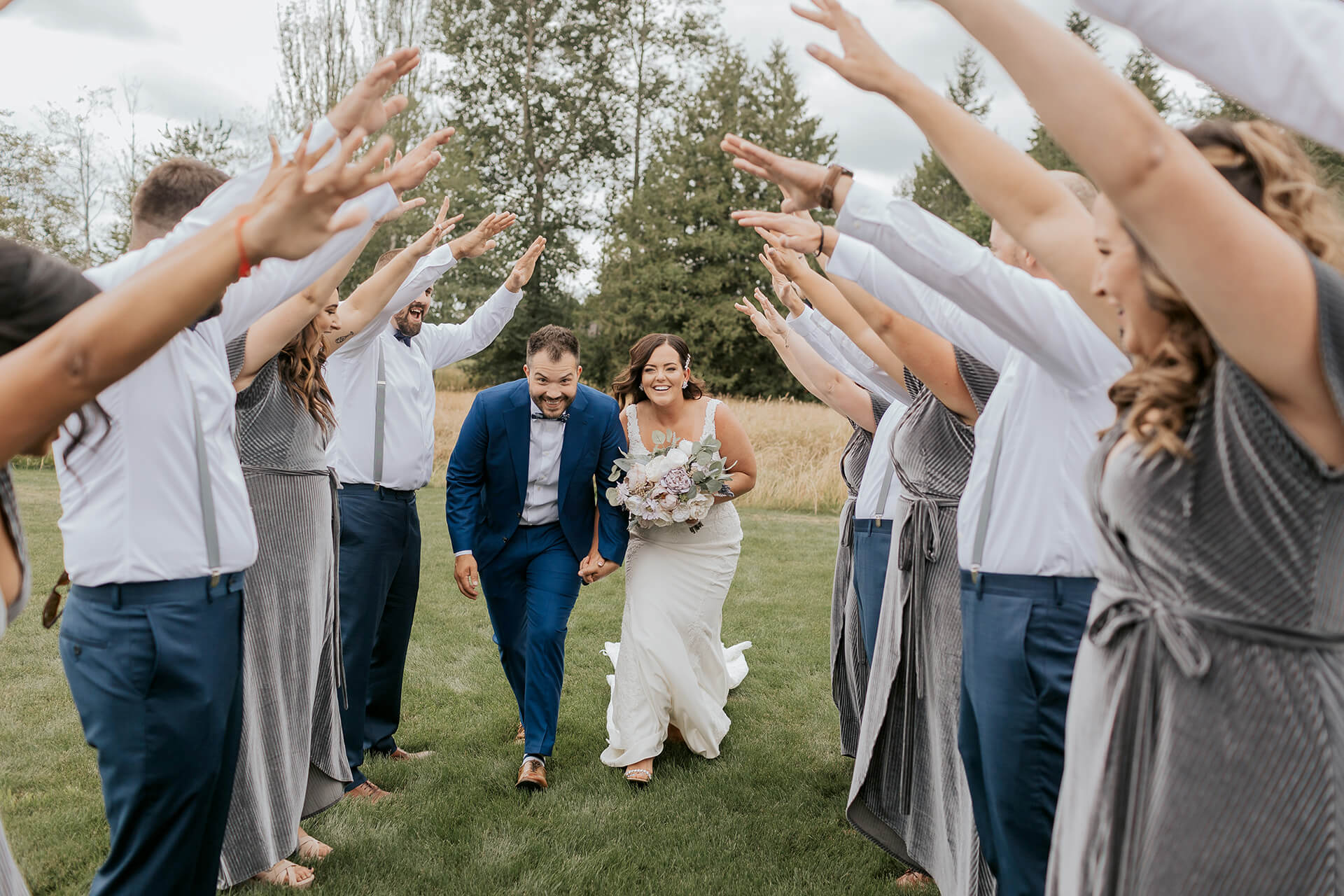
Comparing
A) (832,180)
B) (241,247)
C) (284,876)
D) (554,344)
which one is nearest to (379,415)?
(554,344)

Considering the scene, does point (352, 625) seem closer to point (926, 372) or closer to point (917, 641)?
point (917, 641)

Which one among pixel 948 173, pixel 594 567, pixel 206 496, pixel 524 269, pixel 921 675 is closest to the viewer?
pixel 206 496

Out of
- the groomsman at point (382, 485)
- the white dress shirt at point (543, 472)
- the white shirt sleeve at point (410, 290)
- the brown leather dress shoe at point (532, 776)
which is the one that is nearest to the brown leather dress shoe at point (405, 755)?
the groomsman at point (382, 485)

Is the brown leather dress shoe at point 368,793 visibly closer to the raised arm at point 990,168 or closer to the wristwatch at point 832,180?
the wristwatch at point 832,180

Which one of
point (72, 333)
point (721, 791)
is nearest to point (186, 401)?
point (72, 333)

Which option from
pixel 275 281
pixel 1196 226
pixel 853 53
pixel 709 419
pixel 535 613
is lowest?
pixel 535 613

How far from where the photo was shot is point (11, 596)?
5.76 feet

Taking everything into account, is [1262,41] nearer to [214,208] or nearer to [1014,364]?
[1014,364]

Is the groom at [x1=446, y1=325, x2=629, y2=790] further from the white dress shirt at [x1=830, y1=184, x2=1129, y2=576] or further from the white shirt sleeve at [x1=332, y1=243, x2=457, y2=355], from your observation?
the white dress shirt at [x1=830, y1=184, x2=1129, y2=576]

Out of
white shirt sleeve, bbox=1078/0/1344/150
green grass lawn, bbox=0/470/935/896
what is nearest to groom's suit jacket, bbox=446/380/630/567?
green grass lawn, bbox=0/470/935/896

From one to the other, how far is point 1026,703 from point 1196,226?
1.76 m

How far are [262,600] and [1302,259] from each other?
152 inches

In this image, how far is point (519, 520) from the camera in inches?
225

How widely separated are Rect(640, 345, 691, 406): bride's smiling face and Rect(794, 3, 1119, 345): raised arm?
13.5 ft
